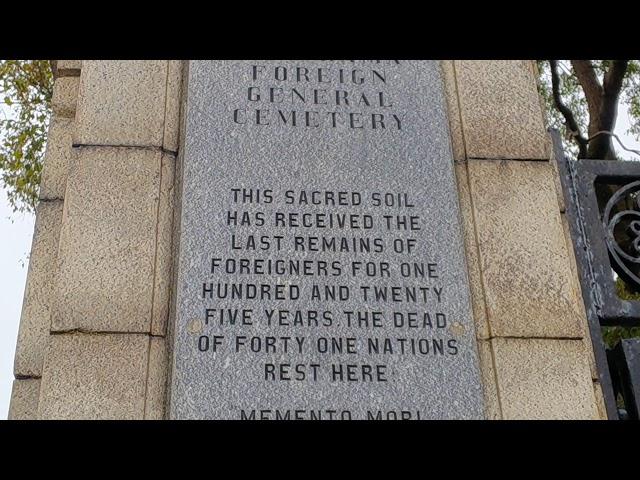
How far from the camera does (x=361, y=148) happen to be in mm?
4891

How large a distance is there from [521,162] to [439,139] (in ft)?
1.67

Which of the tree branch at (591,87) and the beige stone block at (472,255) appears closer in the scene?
the beige stone block at (472,255)

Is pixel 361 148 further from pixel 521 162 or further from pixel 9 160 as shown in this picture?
pixel 9 160

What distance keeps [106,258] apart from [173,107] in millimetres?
1032

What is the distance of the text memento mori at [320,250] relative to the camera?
4.19 metres

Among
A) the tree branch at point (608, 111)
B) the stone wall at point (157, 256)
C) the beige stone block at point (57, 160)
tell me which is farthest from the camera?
the tree branch at point (608, 111)

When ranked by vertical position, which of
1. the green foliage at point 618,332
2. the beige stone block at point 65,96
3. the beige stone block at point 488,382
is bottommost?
the beige stone block at point 488,382

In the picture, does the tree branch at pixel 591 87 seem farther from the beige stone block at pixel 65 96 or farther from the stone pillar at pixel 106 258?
the stone pillar at pixel 106 258

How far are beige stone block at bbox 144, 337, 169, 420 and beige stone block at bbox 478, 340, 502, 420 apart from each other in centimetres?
159

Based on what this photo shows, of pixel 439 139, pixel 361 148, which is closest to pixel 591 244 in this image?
pixel 439 139

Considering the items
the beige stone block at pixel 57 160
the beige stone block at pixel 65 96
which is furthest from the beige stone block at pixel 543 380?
the beige stone block at pixel 65 96

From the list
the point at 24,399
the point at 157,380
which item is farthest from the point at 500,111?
the point at 24,399
